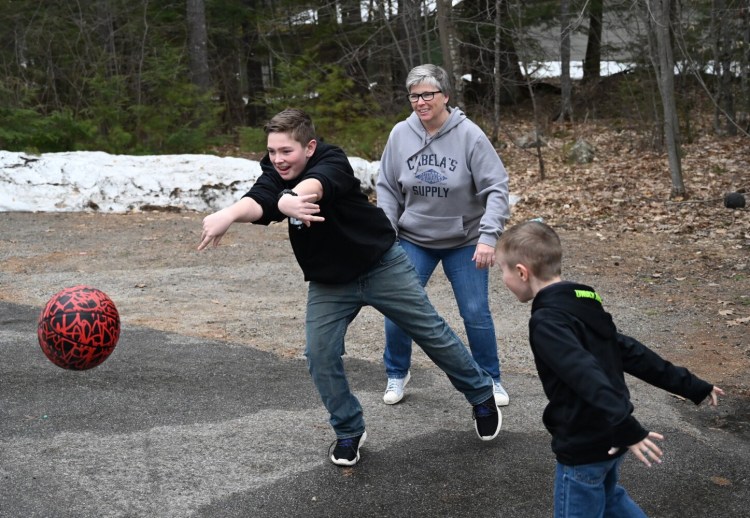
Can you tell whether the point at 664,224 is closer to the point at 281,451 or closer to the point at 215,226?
the point at 281,451

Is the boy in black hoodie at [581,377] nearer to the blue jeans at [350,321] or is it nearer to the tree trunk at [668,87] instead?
the blue jeans at [350,321]

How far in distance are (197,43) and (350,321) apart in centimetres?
1824

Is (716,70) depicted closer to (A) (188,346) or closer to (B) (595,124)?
(B) (595,124)

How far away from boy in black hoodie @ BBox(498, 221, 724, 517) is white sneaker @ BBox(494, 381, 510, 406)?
223 centimetres

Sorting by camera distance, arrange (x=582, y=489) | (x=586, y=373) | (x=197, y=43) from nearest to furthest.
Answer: (x=586, y=373) → (x=582, y=489) → (x=197, y=43)

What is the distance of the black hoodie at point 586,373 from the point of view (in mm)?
2982

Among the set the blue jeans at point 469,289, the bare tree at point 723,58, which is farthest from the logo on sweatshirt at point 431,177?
the bare tree at point 723,58

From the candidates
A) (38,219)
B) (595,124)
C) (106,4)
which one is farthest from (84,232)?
(595,124)

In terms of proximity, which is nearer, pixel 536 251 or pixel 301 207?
pixel 536 251

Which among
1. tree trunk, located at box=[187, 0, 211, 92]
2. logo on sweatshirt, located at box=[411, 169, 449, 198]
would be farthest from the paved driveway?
tree trunk, located at box=[187, 0, 211, 92]

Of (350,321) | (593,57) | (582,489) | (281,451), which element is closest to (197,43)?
(593,57)

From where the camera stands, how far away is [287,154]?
420 cm

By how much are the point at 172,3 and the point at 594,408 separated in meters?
23.4

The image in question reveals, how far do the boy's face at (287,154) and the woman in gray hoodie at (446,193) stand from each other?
114cm
